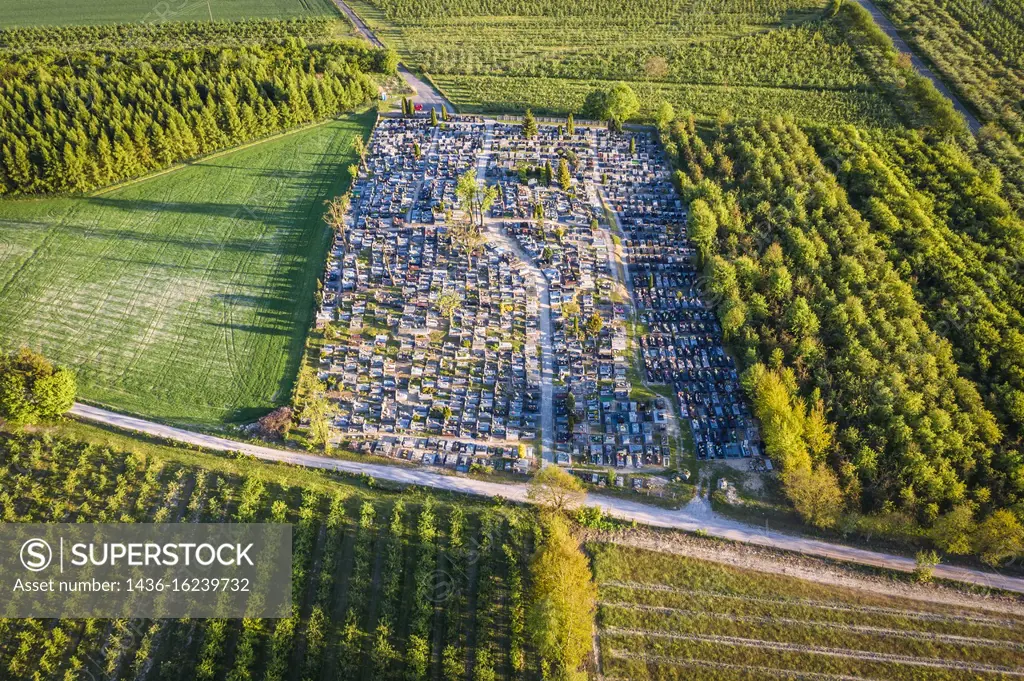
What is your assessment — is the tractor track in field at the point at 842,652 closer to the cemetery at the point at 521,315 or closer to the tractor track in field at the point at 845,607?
the tractor track in field at the point at 845,607

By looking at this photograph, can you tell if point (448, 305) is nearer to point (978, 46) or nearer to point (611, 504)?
point (611, 504)

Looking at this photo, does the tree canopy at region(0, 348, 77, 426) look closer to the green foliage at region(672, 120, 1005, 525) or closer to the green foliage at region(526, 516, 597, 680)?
the green foliage at region(526, 516, 597, 680)

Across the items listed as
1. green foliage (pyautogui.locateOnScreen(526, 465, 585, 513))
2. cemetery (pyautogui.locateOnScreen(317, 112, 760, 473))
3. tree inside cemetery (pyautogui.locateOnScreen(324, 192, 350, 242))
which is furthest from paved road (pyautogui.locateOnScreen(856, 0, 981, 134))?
tree inside cemetery (pyautogui.locateOnScreen(324, 192, 350, 242))

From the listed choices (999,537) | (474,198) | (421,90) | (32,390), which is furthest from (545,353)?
(421,90)

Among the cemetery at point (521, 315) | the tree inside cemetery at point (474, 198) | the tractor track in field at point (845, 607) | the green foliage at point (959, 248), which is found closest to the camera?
the tractor track in field at point (845, 607)

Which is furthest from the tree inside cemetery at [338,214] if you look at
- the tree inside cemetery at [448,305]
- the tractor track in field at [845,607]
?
the tractor track in field at [845,607]
